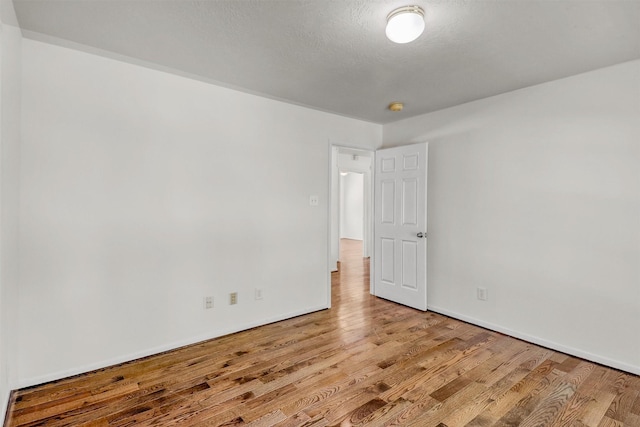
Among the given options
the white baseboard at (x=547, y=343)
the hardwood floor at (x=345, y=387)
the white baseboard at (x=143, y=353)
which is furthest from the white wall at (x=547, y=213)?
the white baseboard at (x=143, y=353)

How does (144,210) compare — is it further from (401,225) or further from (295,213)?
(401,225)

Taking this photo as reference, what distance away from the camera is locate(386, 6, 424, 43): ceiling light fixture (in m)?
1.80

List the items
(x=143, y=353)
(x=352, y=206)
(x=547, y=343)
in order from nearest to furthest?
(x=143, y=353), (x=547, y=343), (x=352, y=206)

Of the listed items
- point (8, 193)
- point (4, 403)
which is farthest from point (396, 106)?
point (4, 403)

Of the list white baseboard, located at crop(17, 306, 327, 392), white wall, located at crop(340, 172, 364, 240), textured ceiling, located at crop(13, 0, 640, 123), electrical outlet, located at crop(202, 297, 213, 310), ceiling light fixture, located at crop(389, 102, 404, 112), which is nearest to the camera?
textured ceiling, located at crop(13, 0, 640, 123)

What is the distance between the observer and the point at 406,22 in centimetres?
182

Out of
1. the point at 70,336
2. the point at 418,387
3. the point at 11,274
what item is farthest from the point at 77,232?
the point at 418,387

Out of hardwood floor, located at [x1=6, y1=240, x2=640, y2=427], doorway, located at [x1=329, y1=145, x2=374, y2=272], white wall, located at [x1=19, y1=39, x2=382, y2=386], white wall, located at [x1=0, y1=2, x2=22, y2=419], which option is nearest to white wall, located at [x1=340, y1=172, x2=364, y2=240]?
doorway, located at [x1=329, y1=145, x2=374, y2=272]

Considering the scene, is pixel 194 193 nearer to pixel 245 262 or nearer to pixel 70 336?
pixel 245 262

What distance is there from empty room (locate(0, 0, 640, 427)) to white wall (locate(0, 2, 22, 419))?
3 centimetres

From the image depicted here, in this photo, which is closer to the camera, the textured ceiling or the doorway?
the textured ceiling

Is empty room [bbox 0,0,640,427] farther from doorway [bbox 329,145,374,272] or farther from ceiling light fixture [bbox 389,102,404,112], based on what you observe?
doorway [bbox 329,145,374,272]

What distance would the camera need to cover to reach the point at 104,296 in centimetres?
246

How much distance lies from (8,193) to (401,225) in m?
3.61
